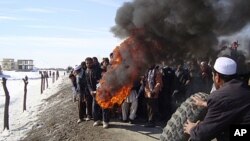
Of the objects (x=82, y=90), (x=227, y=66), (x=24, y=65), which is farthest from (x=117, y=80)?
(x=24, y=65)

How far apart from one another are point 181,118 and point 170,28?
2648 millimetres

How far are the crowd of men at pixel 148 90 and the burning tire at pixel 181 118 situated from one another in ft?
14.5

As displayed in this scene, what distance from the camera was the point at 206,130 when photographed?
3947mm

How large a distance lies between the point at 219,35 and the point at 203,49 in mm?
462

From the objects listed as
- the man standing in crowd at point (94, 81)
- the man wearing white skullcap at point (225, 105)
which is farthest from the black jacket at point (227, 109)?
the man standing in crowd at point (94, 81)

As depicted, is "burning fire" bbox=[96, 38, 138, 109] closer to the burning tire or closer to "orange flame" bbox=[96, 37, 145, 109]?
"orange flame" bbox=[96, 37, 145, 109]

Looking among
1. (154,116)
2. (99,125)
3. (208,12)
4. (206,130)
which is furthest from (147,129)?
(206,130)

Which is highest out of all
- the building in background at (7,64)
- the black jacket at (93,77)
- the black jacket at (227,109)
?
the building in background at (7,64)

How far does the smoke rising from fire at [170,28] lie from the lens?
24.8 feet

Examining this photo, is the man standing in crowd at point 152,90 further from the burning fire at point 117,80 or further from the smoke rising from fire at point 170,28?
the smoke rising from fire at point 170,28

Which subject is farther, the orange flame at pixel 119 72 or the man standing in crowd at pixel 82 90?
the man standing in crowd at pixel 82 90

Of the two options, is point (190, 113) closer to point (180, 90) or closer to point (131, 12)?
point (131, 12)

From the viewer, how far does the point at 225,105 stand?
380 centimetres

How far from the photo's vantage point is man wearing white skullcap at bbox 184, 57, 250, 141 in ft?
12.4
